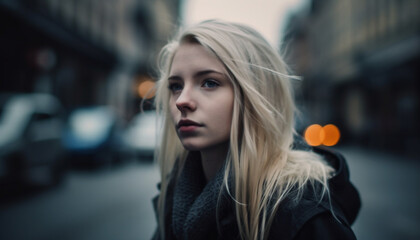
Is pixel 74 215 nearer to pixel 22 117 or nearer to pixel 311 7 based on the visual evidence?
pixel 22 117

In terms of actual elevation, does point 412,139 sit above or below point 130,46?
below

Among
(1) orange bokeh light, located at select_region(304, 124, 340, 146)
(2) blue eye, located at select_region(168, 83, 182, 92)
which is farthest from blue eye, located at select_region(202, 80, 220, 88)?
(1) orange bokeh light, located at select_region(304, 124, 340, 146)

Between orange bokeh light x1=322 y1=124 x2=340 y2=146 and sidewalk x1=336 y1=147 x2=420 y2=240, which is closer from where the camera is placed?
sidewalk x1=336 y1=147 x2=420 y2=240

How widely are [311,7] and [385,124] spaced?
2307 centimetres

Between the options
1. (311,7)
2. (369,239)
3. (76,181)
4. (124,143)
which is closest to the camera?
(369,239)

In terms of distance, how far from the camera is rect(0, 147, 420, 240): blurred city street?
4.56 m

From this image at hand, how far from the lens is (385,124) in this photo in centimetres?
1958

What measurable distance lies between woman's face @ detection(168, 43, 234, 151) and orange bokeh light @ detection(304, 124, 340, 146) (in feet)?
45.0

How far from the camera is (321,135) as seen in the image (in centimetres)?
1781

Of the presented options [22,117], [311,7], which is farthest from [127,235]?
[311,7]

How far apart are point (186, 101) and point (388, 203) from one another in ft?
19.9

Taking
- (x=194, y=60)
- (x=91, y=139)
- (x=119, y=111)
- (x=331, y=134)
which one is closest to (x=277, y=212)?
(x=194, y=60)

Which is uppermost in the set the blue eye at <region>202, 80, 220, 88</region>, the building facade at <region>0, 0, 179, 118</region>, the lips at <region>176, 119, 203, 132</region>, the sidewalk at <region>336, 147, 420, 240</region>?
the building facade at <region>0, 0, 179, 118</region>

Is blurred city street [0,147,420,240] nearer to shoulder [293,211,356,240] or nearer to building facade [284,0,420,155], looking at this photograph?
building facade [284,0,420,155]
